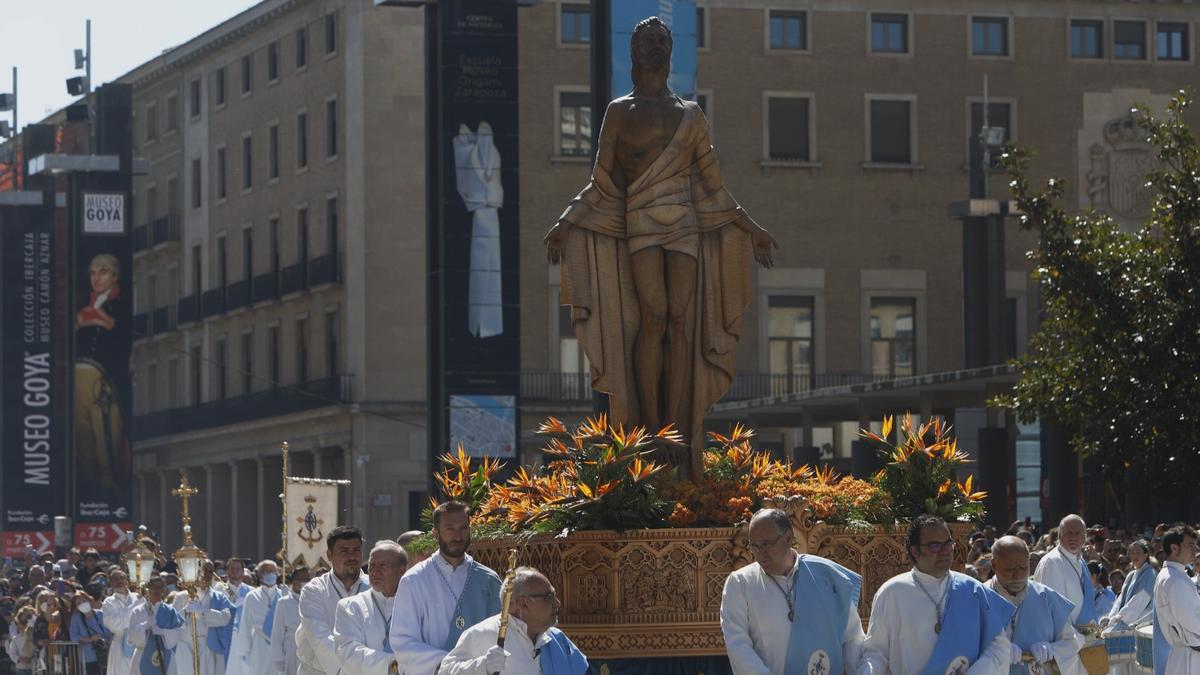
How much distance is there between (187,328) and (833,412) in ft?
103

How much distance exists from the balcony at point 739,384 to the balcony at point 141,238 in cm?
1898

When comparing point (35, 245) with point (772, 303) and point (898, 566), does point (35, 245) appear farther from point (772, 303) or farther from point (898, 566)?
point (898, 566)

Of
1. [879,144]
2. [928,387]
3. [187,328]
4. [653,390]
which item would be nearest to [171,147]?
[187,328]

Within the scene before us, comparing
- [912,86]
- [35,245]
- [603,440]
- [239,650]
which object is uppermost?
[912,86]

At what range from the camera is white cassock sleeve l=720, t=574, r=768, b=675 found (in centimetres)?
1005

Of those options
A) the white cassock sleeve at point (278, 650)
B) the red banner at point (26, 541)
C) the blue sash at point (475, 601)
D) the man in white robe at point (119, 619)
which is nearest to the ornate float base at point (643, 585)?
the blue sash at point (475, 601)

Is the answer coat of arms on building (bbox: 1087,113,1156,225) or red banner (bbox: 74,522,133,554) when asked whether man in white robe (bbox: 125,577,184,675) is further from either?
coat of arms on building (bbox: 1087,113,1156,225)

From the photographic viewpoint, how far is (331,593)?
1342cm

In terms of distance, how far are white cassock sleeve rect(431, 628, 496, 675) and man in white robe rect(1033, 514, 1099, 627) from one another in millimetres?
7558

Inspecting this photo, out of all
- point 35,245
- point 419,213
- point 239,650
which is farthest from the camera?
point 419,213

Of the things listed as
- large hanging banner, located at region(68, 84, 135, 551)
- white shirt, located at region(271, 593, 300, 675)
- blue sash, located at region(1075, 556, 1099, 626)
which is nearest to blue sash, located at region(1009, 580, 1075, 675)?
blue sash, located at region(1075, 556, 1099, 626)

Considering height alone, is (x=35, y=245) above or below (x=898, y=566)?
above

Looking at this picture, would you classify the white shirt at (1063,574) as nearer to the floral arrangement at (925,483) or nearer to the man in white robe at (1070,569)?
the man in white robe at (1070,569)

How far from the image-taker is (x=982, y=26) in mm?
65000
